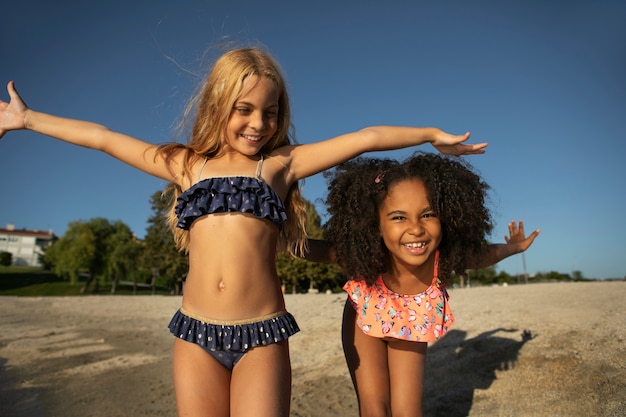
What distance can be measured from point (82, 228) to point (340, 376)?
147ft

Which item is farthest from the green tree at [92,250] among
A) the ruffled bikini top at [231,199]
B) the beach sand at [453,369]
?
the ruffled bikini top at [231,199]

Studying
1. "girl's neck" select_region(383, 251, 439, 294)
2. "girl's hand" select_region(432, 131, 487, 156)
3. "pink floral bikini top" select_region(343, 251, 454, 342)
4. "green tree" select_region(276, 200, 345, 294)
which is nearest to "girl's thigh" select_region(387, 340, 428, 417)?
"pink floral bikini top" select_region(343, 251, 454, 342)

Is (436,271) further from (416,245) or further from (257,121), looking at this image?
(257,121)

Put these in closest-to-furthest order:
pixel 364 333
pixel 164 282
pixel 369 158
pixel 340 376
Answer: pixel 364 333
pixel 369 158
pixel 340 376
pixel 164 282

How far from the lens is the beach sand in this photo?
15.4ft

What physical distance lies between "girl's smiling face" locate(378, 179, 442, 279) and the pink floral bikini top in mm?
274

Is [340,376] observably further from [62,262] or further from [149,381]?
[62,262]

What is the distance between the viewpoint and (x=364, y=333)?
3.83m

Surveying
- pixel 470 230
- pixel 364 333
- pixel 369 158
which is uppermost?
pixel 369 158

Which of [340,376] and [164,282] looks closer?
[340,376]

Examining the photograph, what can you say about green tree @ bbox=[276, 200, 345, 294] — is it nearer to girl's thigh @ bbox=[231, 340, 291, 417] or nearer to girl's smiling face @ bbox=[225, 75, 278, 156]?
girl's smiling face @ bbox=[225, 75, 278, 156]

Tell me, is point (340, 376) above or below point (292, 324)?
below

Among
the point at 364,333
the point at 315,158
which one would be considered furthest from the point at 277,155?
the point at 364,333

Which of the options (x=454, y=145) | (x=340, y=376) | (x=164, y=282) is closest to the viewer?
(x=454, y=145)
